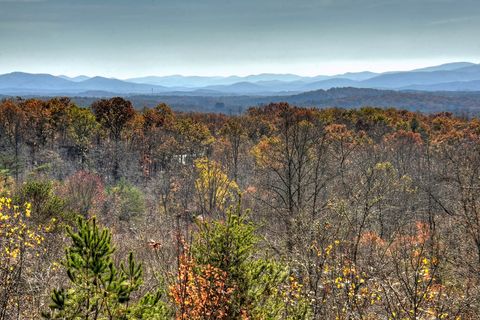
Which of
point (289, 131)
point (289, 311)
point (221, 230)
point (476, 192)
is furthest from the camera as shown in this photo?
point (289, 131)

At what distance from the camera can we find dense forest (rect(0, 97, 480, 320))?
9.24 m

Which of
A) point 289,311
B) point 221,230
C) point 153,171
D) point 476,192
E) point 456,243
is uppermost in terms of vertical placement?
point 221,230

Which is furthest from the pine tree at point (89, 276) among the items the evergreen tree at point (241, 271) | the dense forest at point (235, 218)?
the evergreen tree at point (241, 271)

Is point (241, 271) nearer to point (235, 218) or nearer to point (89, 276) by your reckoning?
point (235, 218)

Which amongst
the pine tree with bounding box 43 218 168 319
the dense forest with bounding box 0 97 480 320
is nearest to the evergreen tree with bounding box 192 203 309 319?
the dense forest with bounding box 0 97 480 320

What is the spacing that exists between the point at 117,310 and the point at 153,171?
2868 inches

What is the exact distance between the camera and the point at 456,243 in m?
20.0

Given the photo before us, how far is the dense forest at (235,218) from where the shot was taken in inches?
364

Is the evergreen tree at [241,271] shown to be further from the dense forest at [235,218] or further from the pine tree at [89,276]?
the pine tree at [89,276]

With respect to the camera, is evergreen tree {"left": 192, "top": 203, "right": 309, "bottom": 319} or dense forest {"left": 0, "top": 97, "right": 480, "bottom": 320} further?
evergreen tree {"left": 192, "top": 203, "right": 309, "bottom": 319}

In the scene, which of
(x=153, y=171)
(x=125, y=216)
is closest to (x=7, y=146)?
(x=153, y=171)

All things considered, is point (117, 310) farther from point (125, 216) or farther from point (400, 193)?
point (400, 193)

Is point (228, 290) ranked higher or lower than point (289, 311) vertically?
higher

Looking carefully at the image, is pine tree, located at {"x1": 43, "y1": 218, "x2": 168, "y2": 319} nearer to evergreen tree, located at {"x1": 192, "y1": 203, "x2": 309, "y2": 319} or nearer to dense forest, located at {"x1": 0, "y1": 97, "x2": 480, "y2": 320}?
dense forest, located at {"x1": 0, "y1": 97, "x2": 480, "y2": 320}
